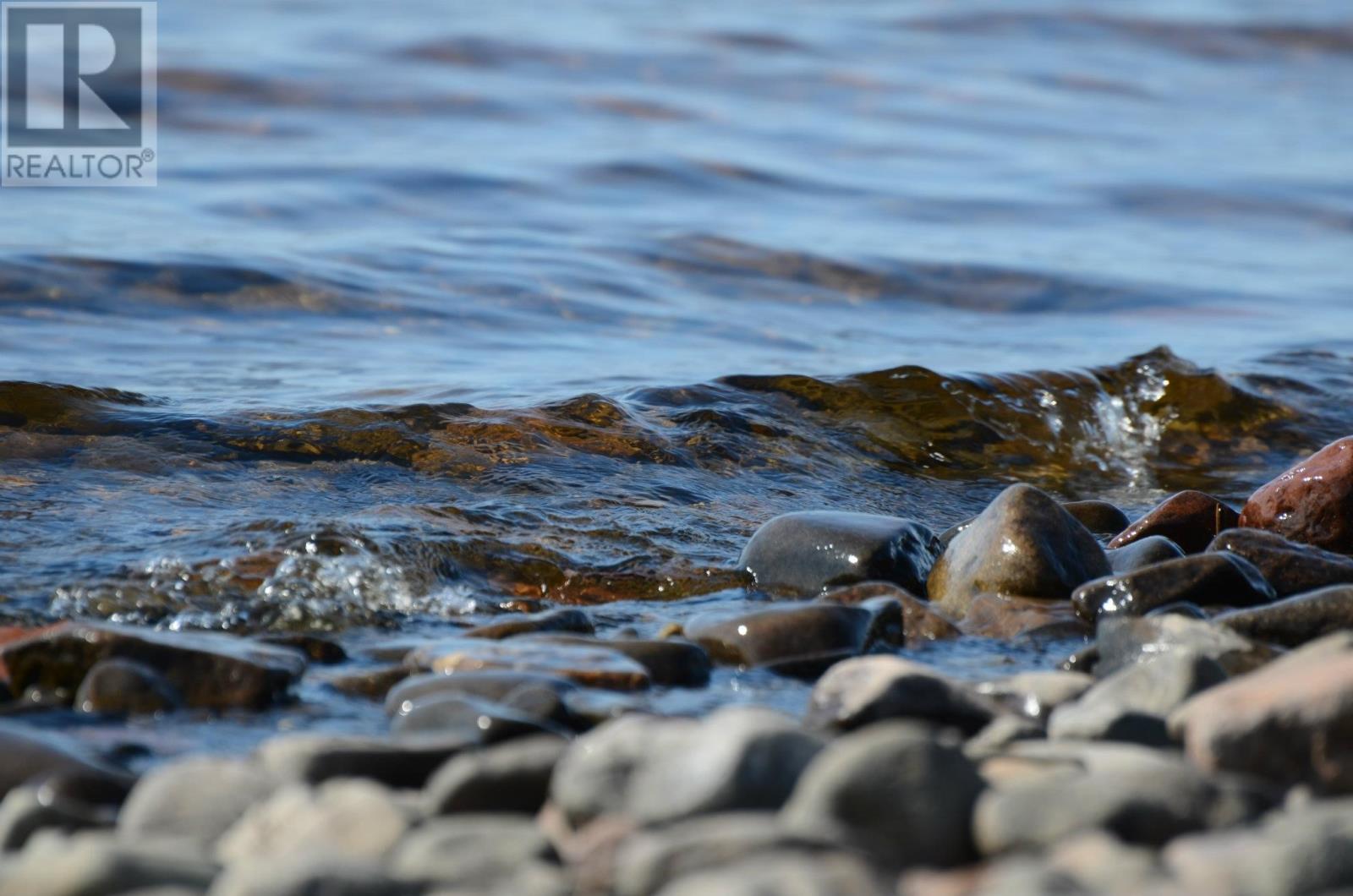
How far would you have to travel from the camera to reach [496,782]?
2.22 m

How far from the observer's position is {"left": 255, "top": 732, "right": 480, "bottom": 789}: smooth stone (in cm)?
232

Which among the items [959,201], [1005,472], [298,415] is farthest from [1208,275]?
[298,415]

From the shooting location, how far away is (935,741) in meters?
2.09

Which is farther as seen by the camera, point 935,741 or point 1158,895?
point 935,741

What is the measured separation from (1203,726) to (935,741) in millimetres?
444

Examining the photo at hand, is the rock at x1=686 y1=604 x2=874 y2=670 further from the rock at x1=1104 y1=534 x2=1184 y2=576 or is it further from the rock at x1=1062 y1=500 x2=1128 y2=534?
the rock at x1=1062 y1=500 x2=1128 y2=534

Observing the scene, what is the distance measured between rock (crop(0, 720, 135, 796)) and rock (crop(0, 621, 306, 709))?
39cm

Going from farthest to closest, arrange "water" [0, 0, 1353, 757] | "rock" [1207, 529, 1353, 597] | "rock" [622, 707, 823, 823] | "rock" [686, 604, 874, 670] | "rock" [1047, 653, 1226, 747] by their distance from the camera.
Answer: "water" [0, 0, 1353, 757], "rock" [1207, 529, 1353, 597], "rock" [686, 604, 874, 670], "rock" [1047, 653, 1226, 747], "rock" [622, 707, 823, 823]

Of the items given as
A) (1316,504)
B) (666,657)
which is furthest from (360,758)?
(1316,504)

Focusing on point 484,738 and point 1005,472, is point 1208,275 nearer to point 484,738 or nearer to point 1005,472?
point 1005,472

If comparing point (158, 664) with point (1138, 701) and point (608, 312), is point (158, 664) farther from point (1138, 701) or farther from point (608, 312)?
point (608, 312)

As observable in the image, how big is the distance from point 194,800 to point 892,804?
985 millimetres

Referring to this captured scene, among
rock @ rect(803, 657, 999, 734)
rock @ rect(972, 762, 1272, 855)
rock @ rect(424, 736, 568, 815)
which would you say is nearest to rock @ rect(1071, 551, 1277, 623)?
rock @ rect(803, 657, 999, 734)

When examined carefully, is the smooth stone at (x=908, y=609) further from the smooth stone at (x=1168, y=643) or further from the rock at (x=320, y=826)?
the rock at (x=320, y=826)
